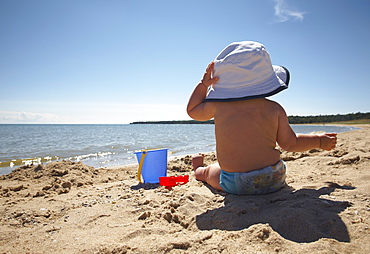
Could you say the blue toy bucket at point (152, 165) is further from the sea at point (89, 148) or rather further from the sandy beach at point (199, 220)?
the sea at point (89, 148)

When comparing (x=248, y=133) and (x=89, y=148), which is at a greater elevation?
(x=248, y=133)

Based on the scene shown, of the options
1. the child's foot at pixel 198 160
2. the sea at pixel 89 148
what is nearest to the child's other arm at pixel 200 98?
the child's foot at pixel 198 160

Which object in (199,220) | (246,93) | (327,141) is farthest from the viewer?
(327,141)

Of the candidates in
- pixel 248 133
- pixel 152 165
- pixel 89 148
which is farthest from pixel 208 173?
pixel 89 148

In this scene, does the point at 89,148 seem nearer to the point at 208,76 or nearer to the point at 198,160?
the point at 198,160

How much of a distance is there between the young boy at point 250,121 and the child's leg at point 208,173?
0.84ft

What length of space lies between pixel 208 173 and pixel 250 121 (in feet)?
2.91

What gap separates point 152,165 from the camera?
3.22 meters

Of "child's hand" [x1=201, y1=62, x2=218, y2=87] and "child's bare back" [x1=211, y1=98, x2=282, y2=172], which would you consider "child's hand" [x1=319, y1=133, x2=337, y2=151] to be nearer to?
"child's bare back" [x1=211, y1=98, x2=282, y2=172]

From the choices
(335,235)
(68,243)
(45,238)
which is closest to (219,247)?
(335,235)

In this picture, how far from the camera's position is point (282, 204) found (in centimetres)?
164

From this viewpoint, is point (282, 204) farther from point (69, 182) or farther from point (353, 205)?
point (69, 182)

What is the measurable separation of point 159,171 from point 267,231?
215cm

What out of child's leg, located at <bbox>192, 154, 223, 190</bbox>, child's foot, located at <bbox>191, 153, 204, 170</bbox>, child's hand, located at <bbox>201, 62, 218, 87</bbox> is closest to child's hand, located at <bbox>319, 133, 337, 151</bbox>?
child's leg, located at <bbox>192, 154, 223, 190</bbox>
